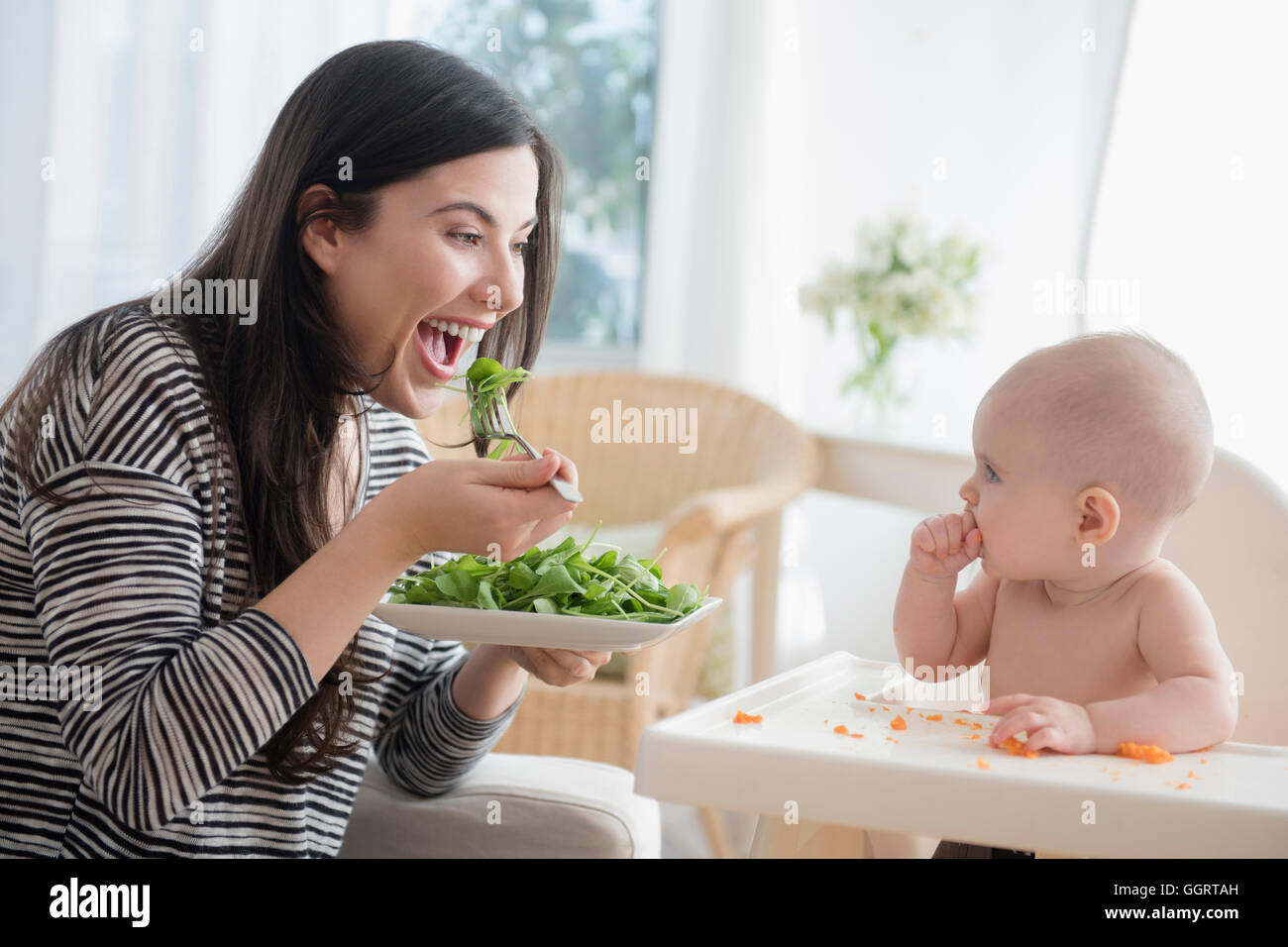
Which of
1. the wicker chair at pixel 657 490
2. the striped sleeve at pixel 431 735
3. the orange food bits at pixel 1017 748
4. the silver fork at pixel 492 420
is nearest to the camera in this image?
the orange food bits at pixel 1017 748

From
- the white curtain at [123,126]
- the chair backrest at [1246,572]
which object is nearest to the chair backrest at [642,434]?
the white curtain at [123,126]

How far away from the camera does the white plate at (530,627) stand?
2.90 ft

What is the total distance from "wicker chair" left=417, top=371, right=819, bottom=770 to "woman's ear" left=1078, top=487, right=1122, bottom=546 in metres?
0.71

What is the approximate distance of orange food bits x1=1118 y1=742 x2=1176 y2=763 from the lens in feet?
2.59

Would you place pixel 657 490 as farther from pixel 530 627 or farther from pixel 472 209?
pixel 530 627

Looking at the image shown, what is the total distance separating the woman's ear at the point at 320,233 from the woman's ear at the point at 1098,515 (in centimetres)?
74

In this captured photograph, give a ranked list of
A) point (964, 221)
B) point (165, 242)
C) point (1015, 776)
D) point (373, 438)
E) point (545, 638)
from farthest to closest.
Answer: point (964, 221) < point (165, 242) < point (373, 438) < point (545, 638) < point (1015, 776)

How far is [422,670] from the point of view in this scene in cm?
138

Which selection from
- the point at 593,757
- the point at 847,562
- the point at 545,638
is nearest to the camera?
Result: the point at 545,638

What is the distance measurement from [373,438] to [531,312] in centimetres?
24

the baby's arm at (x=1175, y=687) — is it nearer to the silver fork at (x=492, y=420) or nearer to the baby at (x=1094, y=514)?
the baby at (x=1094, y=514)

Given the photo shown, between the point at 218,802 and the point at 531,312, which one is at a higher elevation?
the point at 531,312

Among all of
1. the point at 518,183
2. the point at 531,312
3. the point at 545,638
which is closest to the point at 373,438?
the point at 531,312

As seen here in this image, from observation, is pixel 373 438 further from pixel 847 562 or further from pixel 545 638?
pixel 847 562
